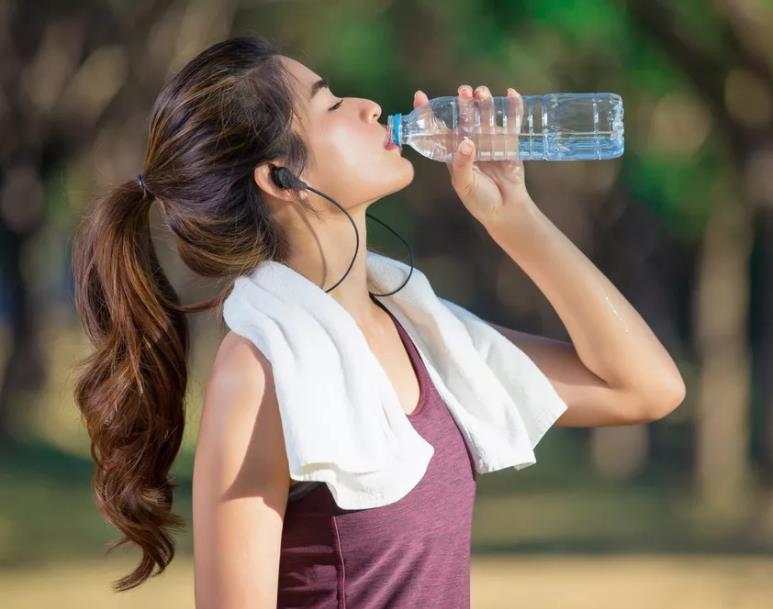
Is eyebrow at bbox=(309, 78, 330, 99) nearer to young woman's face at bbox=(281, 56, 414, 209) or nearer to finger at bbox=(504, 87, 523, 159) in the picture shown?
young woman's face at bbox=(281, 56, 414, 209)

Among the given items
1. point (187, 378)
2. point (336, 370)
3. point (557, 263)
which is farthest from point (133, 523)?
point (557, 263)

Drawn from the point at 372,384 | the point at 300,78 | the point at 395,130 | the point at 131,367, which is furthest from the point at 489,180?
the point at 131,367

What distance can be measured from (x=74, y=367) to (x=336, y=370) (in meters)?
0.46

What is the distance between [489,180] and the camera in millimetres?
1657

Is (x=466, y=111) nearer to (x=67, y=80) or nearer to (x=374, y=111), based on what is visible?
(x=374, y=111)

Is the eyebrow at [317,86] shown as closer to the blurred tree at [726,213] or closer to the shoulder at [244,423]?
the shoulder at [244,423]

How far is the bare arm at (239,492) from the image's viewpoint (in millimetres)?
1266

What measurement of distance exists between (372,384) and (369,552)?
0.60 ft

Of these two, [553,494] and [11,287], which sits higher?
[11,287]

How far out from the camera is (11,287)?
631 cm

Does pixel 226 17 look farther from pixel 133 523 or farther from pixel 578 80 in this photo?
pixel 133 523

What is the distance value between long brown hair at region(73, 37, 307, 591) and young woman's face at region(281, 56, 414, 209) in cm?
2

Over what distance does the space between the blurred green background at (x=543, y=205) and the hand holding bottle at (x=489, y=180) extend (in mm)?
3301

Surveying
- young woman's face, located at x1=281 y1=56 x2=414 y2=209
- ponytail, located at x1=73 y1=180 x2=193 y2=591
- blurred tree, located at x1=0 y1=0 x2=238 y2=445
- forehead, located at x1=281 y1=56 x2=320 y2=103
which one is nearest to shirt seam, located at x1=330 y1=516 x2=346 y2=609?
ponytail, located at x1=73 y1=180 x2=193 y2=591
